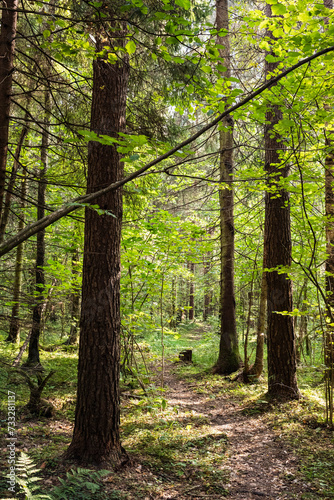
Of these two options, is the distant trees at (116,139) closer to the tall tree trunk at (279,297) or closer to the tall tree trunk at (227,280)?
the tall tree trunk at (279,297)

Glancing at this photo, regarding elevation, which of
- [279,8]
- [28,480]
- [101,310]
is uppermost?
[279,8]

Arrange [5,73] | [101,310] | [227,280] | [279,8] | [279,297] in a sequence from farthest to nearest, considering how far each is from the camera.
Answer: [227,280], [279,297], [101,310], [279,8], [5,73]

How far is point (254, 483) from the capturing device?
12.4ft

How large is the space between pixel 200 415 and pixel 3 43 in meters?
6.22

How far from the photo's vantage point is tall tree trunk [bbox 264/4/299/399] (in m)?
6.17

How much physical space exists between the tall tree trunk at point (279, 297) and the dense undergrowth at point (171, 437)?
0.44m

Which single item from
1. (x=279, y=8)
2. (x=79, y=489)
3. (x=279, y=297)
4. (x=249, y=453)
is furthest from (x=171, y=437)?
(x=279, y=8)

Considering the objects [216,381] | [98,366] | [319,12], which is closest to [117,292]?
[98,366]

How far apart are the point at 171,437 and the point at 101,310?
8.25 feet

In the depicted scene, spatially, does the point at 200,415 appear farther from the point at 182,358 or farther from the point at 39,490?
the point at 182,358

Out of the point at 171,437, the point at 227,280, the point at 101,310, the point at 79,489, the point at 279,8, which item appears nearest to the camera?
the point at 79,489

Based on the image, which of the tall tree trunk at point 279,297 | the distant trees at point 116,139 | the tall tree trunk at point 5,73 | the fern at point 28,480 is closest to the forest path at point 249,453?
the tall tree trunk at point 279,297

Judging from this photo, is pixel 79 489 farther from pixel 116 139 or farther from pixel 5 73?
pixel 5 73

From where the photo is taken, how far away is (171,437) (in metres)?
4.78
